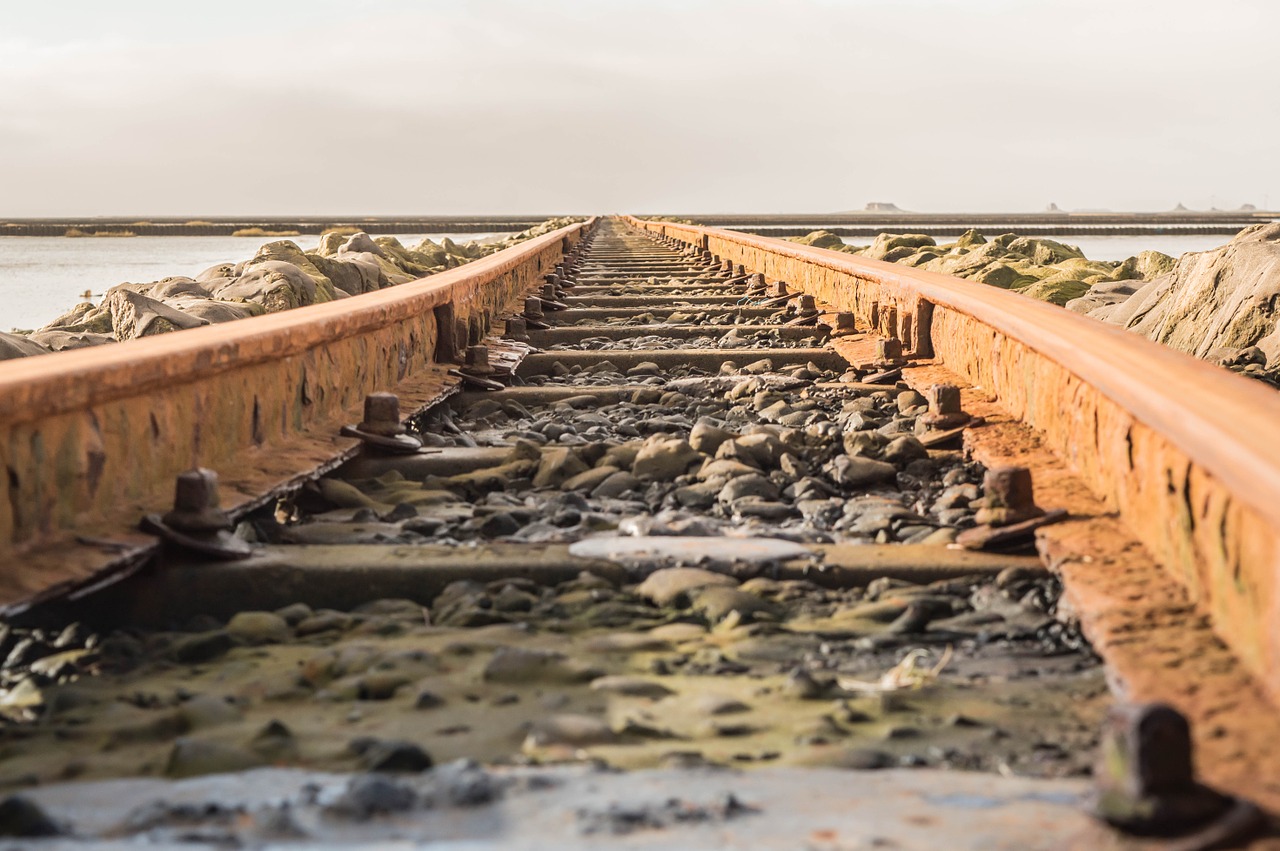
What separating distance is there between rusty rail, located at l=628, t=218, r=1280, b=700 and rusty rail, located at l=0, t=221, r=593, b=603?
1.96 meters

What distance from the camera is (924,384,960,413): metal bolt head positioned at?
459 cm

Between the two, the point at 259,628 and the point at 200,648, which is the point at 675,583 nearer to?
the point at 259,628

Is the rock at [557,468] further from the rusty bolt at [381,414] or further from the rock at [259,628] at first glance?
the rock at [259,628]

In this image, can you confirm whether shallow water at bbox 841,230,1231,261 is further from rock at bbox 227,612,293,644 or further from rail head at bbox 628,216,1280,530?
rock at bbox 227,612,293,644

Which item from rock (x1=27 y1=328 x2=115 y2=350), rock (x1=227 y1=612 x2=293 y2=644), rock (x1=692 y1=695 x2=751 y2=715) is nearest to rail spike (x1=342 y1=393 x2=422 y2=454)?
rock (x1=227 y1=612 x2=293 y2=644)

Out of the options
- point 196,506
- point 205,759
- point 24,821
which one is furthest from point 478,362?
point 24,821

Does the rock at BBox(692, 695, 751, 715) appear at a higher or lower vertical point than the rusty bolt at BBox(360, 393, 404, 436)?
lower

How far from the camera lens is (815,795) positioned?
6.06 ft

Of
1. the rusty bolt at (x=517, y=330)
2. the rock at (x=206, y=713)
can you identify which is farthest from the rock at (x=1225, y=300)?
the rock at (x=206, y=713)

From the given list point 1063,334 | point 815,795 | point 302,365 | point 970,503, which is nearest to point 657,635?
point 815,795

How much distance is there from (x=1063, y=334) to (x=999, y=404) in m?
1.03

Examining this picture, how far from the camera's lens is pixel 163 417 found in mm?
3275

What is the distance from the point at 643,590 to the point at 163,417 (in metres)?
1.23

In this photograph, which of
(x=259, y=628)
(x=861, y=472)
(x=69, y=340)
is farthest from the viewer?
(x=69, y=340)
